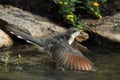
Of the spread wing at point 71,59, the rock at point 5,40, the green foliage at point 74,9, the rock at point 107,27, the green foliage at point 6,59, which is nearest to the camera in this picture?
the spread wing at point 71,59

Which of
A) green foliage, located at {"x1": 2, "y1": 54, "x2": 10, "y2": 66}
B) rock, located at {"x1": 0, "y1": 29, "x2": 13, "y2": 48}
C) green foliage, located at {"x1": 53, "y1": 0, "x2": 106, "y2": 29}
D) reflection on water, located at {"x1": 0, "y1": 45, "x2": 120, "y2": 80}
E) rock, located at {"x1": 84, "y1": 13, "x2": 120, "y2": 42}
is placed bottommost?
reflection on water, located at {"x1": 0, "y1": 45, "x2": 120, "y2": 80}

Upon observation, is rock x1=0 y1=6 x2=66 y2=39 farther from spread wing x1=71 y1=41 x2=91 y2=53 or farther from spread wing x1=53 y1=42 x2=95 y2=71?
spread wing x1=53 y1=42 x2=95 y2=71

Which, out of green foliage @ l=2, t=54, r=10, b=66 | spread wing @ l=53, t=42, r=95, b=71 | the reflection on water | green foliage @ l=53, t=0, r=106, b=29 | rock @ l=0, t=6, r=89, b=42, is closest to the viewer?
spread wing @ l=53, t=42, r=95, b=71

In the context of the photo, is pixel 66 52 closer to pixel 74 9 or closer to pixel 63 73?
pixel 63 73

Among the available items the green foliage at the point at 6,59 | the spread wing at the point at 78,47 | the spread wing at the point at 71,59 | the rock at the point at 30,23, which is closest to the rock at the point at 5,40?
the rock at the point at 30,23

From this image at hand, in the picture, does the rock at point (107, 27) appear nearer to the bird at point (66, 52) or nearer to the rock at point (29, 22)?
the rock at point (29, 22)

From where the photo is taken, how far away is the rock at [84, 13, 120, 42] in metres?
10.1

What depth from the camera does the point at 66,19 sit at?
10.6 meters

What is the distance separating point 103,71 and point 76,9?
3.29 m

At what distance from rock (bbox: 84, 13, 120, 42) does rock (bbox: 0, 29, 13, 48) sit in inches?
78.5

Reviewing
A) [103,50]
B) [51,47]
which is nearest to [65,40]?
[51,47]

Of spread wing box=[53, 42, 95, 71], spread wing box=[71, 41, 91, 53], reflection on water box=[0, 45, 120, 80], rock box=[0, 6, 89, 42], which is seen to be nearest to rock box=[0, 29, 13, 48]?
rock box=[0, 6, 89, 42]

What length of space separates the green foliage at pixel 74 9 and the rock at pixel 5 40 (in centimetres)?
163

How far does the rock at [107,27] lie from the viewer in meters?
10.1
